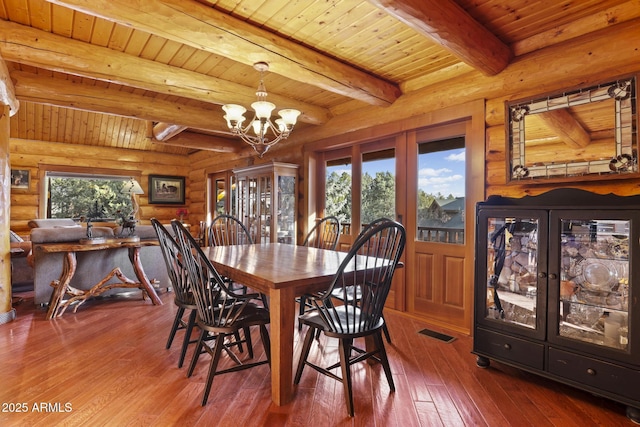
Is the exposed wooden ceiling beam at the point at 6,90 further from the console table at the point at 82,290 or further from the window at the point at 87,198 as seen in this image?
the window at the point at 87,198

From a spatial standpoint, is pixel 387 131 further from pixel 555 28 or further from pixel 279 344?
pixel 279 344

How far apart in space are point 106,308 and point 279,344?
2.84 m

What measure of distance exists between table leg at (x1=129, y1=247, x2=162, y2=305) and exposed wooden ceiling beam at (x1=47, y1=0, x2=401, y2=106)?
8.59 feet

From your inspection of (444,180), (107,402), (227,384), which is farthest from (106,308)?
(444,180)

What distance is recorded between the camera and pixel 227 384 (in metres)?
2.11

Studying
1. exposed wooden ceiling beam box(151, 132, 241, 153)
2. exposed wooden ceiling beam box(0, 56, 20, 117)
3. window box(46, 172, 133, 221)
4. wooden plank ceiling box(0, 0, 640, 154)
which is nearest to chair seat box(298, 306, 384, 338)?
wooden plank ceiling box(0, 0, 640, 154)

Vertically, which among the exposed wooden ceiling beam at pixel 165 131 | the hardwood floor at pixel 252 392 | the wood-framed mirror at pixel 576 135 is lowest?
the hardwood floor at pixel 252 392

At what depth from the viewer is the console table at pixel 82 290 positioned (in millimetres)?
3373

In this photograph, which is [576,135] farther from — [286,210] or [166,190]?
[166,190]

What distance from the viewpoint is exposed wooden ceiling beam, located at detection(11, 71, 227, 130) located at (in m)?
3.46

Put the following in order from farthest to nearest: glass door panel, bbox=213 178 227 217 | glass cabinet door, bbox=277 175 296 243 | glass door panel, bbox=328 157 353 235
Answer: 1. glass door panel, bbox=213 178 227 217
2. glass cabinet door, bbox=277 175 296 243
3. glass door panel, bbox=328 157 353 235

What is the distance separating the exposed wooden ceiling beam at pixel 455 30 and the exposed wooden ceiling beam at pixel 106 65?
2251 millimetres

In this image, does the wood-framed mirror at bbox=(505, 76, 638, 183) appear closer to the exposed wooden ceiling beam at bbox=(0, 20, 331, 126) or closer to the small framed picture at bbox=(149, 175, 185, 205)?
the exposed wooden ceiling beam at bbox=(0, 20, 331, 126)

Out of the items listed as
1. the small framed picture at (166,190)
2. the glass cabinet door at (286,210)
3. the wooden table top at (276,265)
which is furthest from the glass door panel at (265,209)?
the small framed picture at (166,190)
